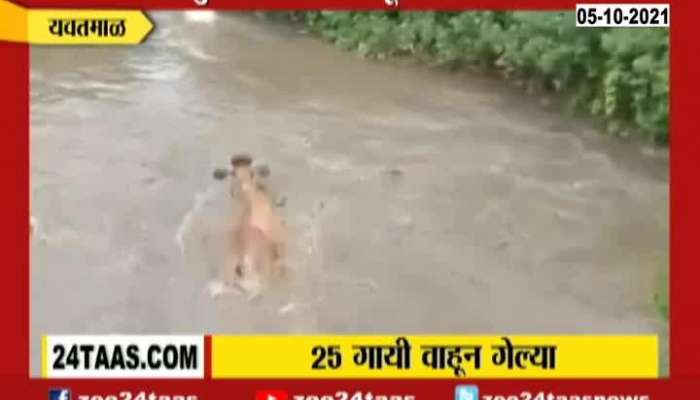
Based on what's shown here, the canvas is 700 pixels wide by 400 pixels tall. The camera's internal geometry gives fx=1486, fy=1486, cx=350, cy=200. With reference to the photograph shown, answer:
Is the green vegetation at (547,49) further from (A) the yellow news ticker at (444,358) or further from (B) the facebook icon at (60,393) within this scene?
(B) the facebook icon at (60,393)

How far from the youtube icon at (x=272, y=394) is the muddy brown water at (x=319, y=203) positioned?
19 centimetres

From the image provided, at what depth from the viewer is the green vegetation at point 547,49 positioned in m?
4.35

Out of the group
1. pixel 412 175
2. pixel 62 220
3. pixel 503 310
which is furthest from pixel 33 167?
pixel 503 310

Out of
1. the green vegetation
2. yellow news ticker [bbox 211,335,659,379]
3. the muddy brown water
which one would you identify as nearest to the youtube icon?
yellow news ticker [bbox 211,335,659,379]

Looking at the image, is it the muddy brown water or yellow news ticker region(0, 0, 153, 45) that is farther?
the muddy brown water

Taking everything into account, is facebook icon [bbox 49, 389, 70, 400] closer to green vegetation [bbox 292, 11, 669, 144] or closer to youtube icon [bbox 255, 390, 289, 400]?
youtube icon [bbox 255, 390, 289, 400]

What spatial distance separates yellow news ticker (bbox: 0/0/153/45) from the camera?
14.0ft

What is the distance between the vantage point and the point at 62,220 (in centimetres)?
440

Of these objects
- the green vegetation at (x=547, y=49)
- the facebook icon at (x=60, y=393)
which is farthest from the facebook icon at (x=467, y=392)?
the facebook icon at (x=60, y=393)

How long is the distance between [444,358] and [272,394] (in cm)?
51

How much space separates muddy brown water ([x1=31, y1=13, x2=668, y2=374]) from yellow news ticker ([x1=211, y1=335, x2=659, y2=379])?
49 mm

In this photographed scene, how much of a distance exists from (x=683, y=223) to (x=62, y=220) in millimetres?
1824

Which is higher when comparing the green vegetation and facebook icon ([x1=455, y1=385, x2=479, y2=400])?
the green vegetation

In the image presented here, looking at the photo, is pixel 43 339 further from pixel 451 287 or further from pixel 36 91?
pixel 451 287
